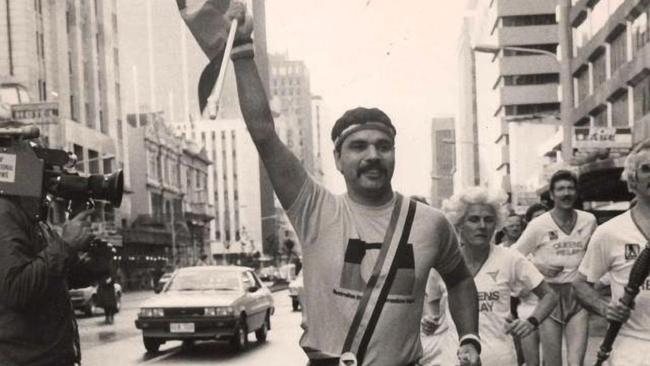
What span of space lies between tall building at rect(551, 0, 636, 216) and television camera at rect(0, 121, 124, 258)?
17203 millimetres

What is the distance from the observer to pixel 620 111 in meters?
44.8

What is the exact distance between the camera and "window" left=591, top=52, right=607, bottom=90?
48438 millimetres

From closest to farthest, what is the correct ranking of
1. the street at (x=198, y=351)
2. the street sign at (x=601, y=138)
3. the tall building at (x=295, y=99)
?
the street at (x=198, y=351)
the street sign at (x=601, y=138)
the tall building at (x=295, y=99)

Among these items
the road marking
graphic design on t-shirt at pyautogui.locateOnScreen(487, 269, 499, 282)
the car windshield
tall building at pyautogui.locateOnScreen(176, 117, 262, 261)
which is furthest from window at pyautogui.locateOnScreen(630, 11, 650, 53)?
tall building at pyautogui.locateOnScreen(176, 117, 262, 261)

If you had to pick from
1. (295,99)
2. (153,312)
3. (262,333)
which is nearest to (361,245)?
(153,312)

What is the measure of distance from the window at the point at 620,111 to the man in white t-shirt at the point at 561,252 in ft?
121

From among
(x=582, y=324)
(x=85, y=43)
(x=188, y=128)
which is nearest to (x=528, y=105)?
(x=85, y=43)

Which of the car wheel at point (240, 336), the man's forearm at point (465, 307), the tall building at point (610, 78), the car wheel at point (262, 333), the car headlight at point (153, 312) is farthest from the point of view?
the tall building at point (610, 78)

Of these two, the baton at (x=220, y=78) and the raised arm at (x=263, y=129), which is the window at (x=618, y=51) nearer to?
the raised arm at (x=263, y=129)

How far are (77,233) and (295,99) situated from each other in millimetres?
113548

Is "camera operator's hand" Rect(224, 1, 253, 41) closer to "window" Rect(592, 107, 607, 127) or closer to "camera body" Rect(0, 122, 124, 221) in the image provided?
"camera body" Rect(0, 122, 124, 221)

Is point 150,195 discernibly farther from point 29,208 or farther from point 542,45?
point 29,208

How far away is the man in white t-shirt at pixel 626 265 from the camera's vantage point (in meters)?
4.52

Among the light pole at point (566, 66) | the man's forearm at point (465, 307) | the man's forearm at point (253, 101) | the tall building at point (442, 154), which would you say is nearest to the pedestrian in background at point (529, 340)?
the man's forearm at point (465, 307)
